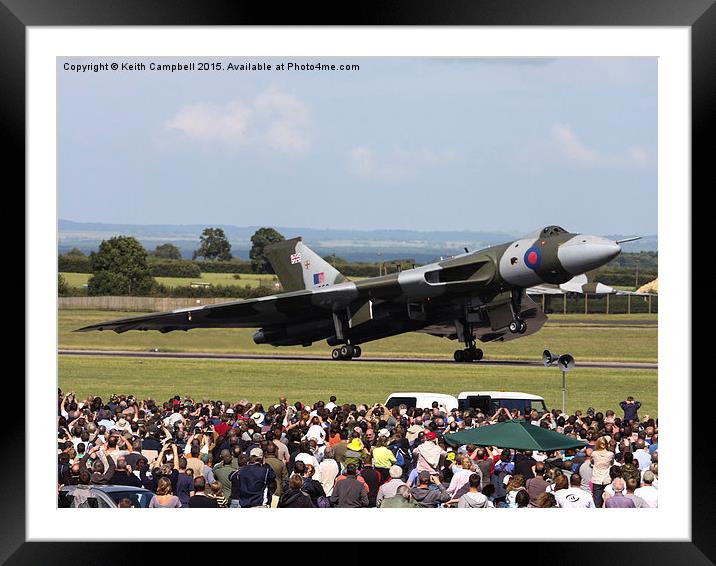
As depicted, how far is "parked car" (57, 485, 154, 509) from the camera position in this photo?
9.86 metres

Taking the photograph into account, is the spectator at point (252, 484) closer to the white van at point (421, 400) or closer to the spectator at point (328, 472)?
the spectator at point (328, 472)

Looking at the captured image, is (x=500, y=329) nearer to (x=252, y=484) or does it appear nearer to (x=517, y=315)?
(x=517, y=315)

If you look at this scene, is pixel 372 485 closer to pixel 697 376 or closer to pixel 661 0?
pixel 697 376

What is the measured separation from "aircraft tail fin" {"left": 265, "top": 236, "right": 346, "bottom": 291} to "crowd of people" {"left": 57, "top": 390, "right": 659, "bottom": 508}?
17.0m

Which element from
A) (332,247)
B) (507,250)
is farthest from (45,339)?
(332,247)

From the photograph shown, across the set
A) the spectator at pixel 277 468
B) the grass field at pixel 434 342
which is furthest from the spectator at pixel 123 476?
the grass field at pixel 434 342

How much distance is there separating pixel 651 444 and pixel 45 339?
7835 millimetres

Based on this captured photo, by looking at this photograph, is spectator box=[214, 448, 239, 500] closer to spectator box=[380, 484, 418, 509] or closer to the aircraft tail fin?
→ spectator box=[380, 484, 418, 509]

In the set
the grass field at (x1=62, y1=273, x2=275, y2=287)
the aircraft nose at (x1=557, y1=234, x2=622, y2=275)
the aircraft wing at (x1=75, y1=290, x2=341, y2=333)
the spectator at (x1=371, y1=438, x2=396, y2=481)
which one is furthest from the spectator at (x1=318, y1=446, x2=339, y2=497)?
the grass field at (x1=62, y1=273, x2=275, y2=287)

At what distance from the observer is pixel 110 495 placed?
9.94m

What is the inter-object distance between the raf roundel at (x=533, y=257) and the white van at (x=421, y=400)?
19.7ft

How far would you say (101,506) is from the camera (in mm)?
10258

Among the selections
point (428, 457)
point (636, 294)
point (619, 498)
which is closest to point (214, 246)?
point (636, 294)

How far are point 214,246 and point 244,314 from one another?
789 cm
